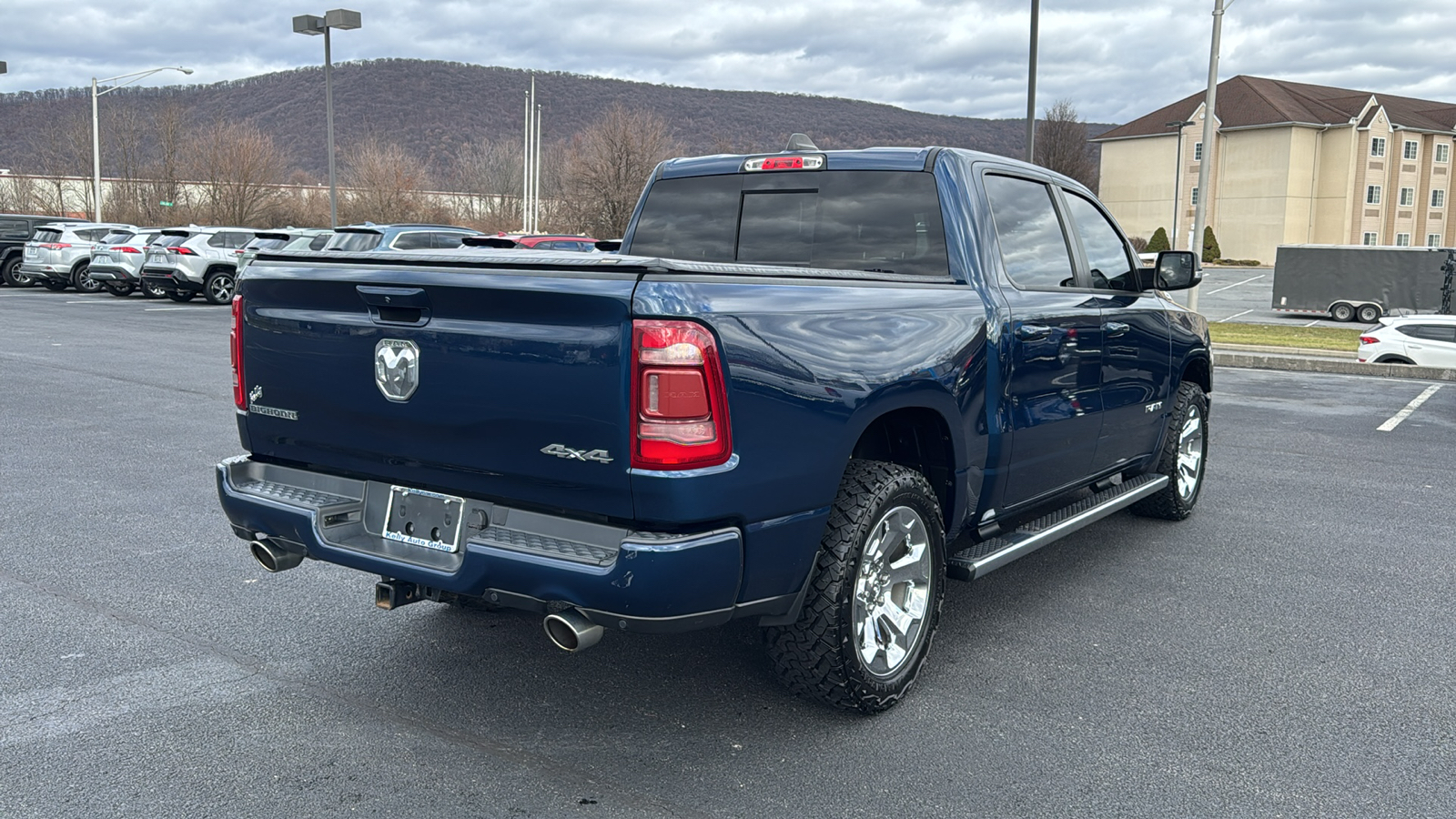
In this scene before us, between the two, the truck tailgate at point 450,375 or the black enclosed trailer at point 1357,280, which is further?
the black enclosed trailer at point 1357,280

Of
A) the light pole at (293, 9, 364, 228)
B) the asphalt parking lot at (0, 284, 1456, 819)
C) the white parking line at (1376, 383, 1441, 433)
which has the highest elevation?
the light pole at (293, 9, 364, 228)

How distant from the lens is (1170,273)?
5953mm

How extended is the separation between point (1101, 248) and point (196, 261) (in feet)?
81.1

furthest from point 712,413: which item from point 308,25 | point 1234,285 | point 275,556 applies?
point 1234,285

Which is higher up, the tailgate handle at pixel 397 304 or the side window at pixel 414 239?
the side window at pixel 414 239

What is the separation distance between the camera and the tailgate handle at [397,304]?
137 inches

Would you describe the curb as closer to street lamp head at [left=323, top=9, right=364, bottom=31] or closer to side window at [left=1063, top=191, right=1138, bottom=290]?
side window at [left=1063, top=191, right=1138, bottom=290]

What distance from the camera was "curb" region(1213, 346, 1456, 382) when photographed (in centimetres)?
1681

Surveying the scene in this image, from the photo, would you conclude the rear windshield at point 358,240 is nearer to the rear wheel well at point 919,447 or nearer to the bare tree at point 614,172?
the rear wheel well at point 919,447

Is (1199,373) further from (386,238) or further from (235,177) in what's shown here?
(235,177)

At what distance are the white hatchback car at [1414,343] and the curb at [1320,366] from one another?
0.82 metres

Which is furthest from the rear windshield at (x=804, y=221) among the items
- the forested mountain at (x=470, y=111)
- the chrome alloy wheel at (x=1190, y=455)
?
the forested mountain at (x=470, y=111)

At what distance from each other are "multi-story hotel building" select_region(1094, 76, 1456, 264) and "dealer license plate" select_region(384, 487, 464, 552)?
75.8 metres

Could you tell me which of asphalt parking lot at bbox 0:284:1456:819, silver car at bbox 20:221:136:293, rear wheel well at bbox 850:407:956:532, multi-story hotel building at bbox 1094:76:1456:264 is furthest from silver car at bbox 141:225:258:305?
multi-story hotel building at bbox 1094:76:1456:264
